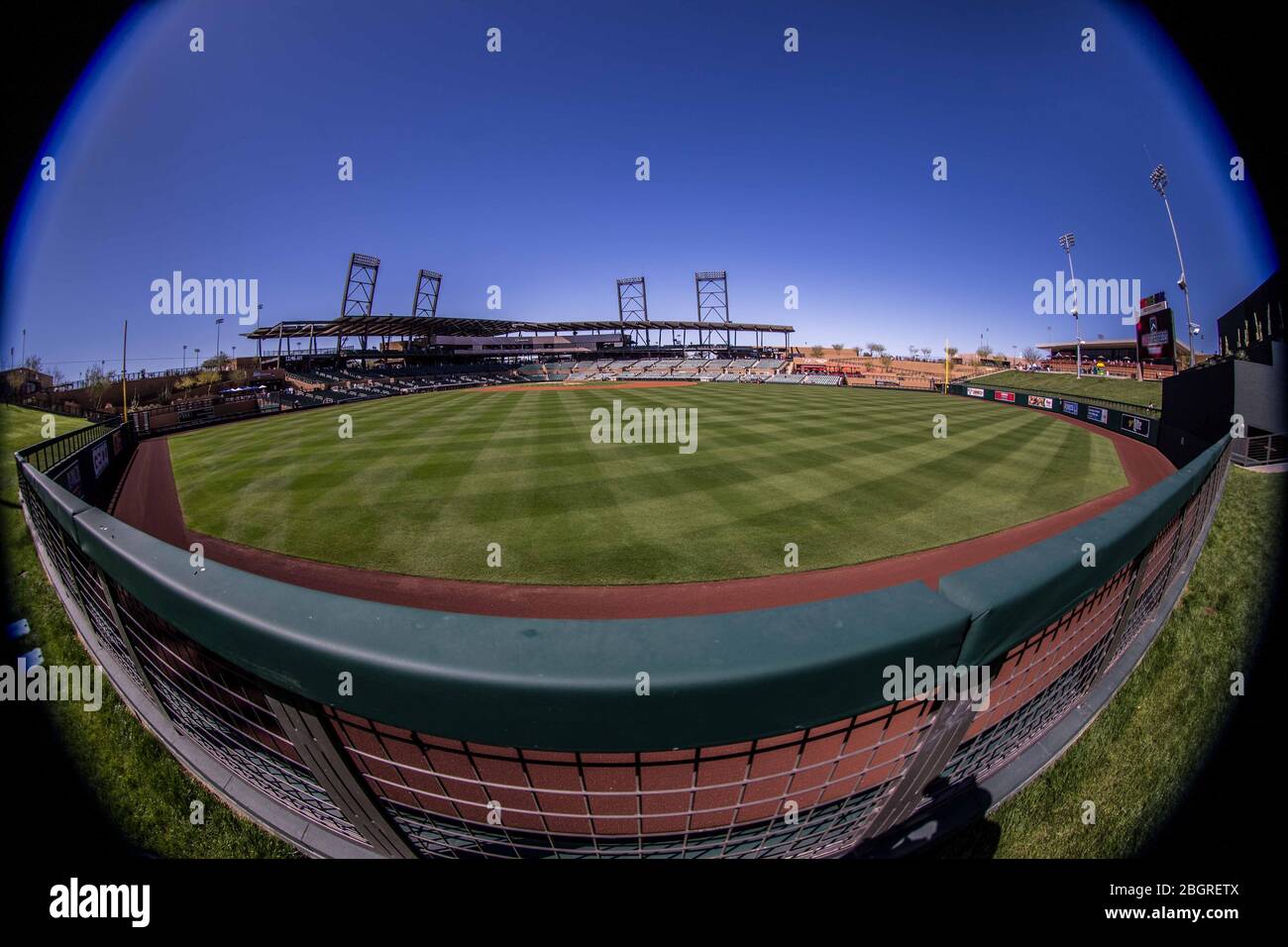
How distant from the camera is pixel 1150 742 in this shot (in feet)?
9.71

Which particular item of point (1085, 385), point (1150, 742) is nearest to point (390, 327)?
point (1150, 742)

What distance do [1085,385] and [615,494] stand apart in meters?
54.4

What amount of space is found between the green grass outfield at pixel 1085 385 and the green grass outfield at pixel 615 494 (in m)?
23.9

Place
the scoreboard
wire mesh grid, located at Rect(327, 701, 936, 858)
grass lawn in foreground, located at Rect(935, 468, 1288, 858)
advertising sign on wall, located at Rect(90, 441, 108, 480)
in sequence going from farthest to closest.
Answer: the scoreboard < advertising sign on wall, located at Rect(90, 441, 108, 480) < grass lawn in foreground, located at Rect(935, 468, 1288, 858) < wire mesh grid, located at Rect(327, 701, 936, 858)

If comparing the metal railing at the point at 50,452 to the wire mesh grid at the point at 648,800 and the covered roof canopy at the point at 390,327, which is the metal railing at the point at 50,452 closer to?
the wire mesh grid at the point at 648,800

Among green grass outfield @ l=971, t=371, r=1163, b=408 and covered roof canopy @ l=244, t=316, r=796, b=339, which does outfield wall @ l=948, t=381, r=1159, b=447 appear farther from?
covered roof canopy @ l=244, t=316, r=796, b=339

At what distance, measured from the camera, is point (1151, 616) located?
4.02 metres

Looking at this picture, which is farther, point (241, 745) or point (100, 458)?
point (100, 458)

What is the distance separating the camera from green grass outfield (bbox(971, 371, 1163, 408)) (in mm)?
34562

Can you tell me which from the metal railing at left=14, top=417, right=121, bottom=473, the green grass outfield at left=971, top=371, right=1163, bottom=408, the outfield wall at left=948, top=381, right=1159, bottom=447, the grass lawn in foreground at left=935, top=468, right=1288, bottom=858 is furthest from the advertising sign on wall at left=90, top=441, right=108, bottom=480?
the green grass outfield at left=971, top=371, right=1163, bottom=408

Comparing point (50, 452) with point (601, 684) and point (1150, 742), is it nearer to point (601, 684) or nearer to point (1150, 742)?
point (601, 684)

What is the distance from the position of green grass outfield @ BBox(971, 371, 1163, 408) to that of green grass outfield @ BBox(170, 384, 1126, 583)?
78.3ft
